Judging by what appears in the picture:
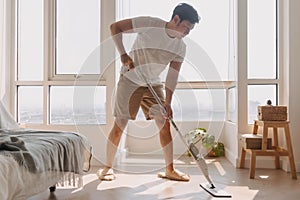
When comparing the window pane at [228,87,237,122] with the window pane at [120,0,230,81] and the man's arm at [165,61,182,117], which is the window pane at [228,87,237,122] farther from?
the man's arm at [165,61,182,117]

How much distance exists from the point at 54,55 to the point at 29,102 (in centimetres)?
59

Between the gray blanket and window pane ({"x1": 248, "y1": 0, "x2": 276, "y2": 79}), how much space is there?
2.01 meters

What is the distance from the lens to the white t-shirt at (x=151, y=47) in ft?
9.36

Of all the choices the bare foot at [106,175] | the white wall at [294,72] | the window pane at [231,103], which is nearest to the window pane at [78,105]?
the bare foot at [106,175]

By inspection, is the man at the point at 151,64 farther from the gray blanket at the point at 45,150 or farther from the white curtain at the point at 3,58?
the white curtain at the point at 3,58

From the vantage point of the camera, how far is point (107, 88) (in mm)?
3721

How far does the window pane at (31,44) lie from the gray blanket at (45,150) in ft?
5.63

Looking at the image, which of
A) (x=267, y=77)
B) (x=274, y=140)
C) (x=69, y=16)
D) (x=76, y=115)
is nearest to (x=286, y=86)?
(x=267, y=77)

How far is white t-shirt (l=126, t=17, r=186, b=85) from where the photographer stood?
2854 millimetres

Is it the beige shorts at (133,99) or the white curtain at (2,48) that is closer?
the beige shorts at (133,99)

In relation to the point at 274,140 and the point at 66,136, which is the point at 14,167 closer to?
the point at 66,136

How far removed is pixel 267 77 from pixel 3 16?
107 inches

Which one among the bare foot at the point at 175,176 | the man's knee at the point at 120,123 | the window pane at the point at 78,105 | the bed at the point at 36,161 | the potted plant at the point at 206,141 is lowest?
the bare foot at the point at 175,176

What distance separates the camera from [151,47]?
112 inches
